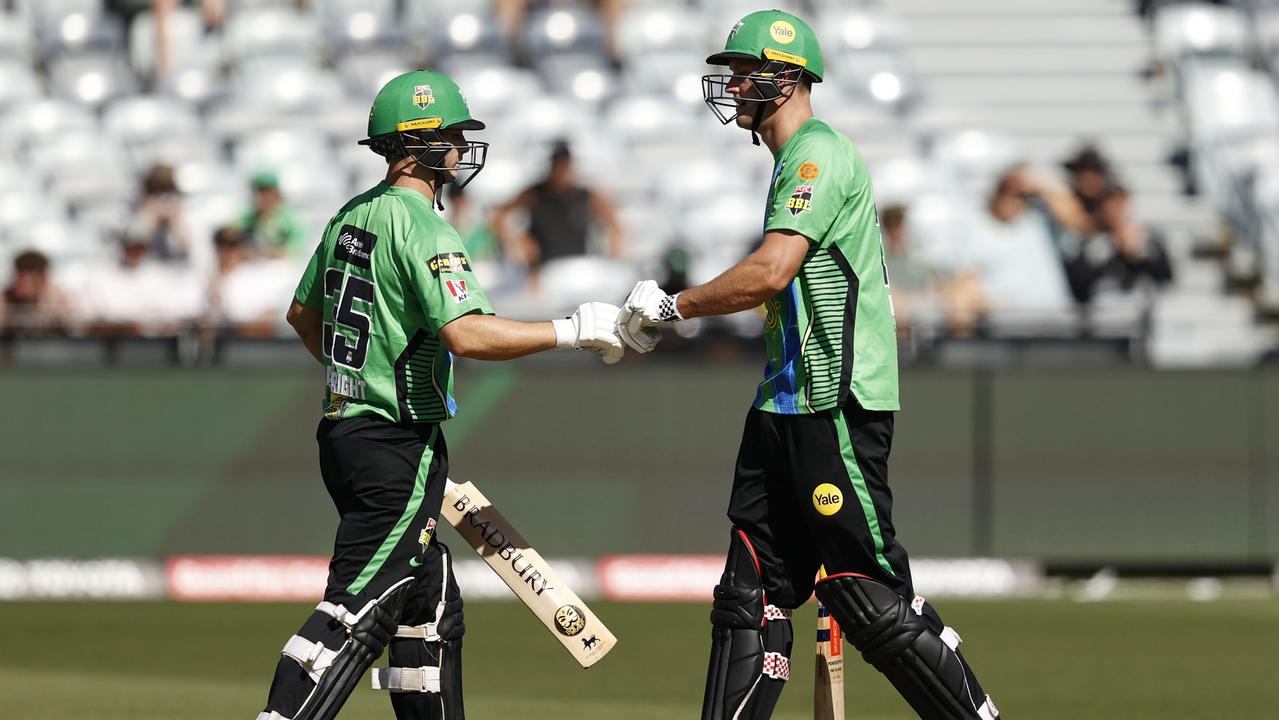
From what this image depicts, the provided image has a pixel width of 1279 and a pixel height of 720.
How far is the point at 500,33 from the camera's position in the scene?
18.0m

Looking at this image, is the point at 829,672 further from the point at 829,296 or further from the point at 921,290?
the point at 921,290

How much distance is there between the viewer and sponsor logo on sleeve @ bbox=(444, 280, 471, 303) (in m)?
5.89

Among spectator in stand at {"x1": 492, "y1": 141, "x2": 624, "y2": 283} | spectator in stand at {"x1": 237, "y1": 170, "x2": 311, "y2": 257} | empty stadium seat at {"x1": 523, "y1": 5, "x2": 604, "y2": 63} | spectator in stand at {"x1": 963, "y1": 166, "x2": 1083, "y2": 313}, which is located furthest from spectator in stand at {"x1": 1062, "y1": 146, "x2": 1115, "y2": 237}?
spectator in stand at {"x1": 237, "y1": 170, "x2": 311, "y2": 257}

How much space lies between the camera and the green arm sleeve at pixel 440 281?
5.88 meters

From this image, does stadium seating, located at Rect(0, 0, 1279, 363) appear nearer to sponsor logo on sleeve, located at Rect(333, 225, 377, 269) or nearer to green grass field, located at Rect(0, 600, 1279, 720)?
green grass field, located at Rect(0, 600, 1279, 720)

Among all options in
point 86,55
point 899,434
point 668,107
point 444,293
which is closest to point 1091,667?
point 899,434

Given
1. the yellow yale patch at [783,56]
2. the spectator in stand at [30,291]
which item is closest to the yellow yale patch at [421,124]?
the yellow yale patch at [783,56]

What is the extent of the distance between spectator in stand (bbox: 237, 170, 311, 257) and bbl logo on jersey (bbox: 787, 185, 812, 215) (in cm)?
814

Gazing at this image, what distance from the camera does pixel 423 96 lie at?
20.3 ft

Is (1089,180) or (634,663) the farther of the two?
(1089,180)

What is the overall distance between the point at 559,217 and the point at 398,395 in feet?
27.0

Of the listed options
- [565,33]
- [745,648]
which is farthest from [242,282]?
[745,648]

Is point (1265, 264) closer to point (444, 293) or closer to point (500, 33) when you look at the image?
point (500, 33)

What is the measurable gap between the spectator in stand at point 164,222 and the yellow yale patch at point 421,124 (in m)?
8.63
